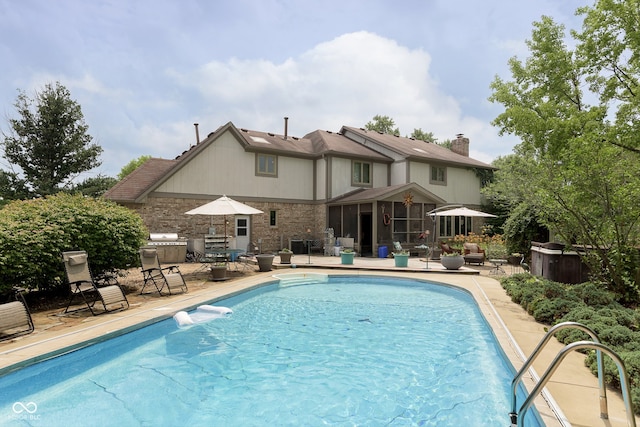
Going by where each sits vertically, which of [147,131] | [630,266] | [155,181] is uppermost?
[147,131]

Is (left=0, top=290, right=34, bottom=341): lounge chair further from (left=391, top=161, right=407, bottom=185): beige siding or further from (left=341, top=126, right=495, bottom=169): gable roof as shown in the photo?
(left=341, top=126, right=495, bottom=169): gable roof

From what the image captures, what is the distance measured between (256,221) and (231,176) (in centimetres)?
268

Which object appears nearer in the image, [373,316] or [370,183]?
[373,316]

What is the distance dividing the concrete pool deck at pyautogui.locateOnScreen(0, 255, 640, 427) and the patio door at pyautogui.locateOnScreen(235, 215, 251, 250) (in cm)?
678

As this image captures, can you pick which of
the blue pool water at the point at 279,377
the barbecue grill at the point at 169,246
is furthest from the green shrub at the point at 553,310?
the barbecue grill at the point at 169,246

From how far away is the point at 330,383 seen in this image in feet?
15.7

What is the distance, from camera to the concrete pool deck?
11.3 ft

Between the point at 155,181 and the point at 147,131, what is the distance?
406 cm

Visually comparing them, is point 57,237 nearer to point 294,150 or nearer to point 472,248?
point 294,150

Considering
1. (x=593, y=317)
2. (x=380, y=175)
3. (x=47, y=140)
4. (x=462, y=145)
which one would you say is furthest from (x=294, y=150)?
(x=47, y=140)

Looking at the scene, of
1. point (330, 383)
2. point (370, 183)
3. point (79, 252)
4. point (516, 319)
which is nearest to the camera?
point (330, 383)

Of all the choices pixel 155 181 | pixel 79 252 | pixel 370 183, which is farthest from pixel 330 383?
pixel 370 183

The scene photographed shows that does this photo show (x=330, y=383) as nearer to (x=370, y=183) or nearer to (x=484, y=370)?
(x=484, y=370)

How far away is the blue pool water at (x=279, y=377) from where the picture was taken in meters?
3.95
